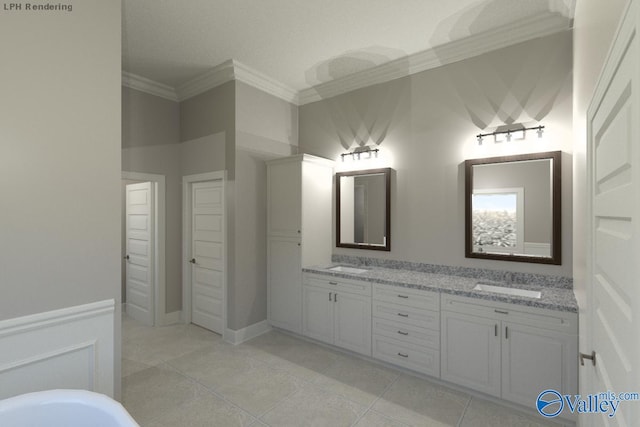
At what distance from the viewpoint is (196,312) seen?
4.14 m

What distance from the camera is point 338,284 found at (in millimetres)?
3297

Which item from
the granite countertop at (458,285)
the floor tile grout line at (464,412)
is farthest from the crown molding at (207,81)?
the floor tile grout line at (464,412)

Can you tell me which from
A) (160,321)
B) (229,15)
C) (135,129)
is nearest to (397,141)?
(229,15)


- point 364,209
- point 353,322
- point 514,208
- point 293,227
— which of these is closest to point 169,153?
point 293,227

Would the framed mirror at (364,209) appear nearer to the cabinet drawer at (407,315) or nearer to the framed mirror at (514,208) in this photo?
the cabinet drawer at (407,315)

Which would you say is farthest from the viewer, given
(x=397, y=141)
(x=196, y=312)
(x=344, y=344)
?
(x=196, y=312)

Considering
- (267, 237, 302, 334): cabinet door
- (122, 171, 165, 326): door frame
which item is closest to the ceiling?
(122, 171, 165, 326): door frame

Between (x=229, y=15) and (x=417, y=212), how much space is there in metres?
2.64

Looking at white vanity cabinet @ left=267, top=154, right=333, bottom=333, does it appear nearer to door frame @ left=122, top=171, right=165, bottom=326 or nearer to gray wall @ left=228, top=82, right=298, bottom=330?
gray wall @ left=228, top=82, right=298, bottom=330

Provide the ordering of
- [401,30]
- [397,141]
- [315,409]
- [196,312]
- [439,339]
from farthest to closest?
[196,312]
[397,141]
[401,30]
[439,339]
[315,409]

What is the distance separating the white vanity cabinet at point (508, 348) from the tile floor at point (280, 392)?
21 centimetres

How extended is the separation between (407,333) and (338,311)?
774mm

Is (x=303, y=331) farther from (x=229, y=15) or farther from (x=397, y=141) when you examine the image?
(x=229, y=15)

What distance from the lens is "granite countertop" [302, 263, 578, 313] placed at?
2.23 metres
